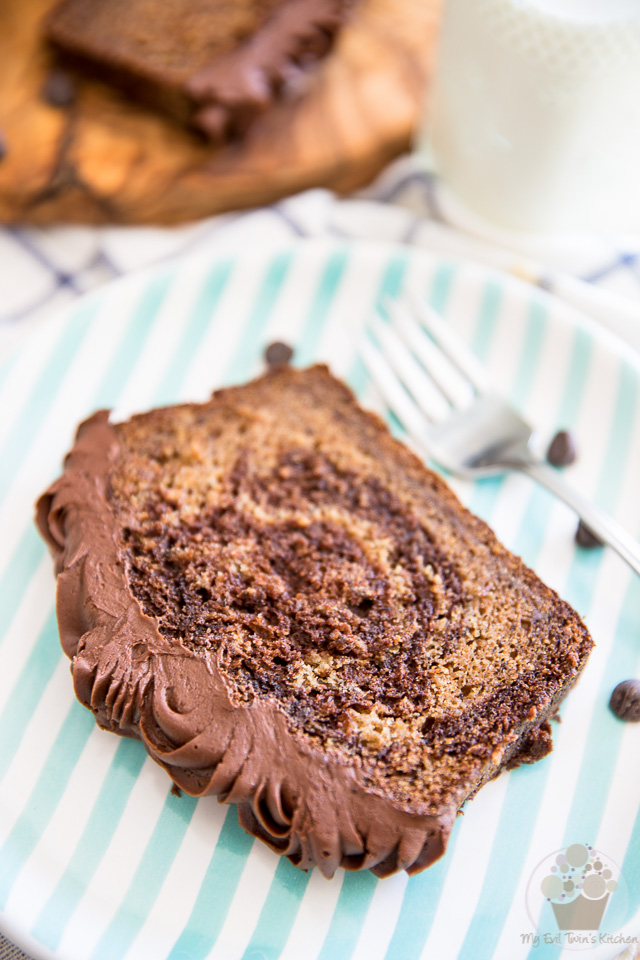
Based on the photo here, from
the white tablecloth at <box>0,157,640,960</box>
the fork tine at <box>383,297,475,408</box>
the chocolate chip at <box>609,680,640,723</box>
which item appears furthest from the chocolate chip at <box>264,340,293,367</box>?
the chocolate chip at <box>609,680,640,723</box>

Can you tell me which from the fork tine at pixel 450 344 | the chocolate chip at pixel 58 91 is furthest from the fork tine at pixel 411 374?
the chocolate chip at pixel 58 91

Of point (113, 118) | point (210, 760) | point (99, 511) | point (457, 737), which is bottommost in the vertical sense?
point (457, 737)

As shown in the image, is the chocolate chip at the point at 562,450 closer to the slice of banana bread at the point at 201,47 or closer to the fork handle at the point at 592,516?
the fork handle at the point at 592,516

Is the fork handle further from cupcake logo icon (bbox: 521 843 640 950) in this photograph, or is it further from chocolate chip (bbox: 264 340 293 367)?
chocolate chip (bbox: 264 340 293 367)

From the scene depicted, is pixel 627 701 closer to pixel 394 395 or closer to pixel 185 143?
pixel 394 395

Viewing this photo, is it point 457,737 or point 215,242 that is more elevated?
point 215,242

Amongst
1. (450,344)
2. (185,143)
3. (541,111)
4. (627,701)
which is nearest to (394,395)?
(450,344)

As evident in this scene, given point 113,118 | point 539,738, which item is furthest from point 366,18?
point 539,738

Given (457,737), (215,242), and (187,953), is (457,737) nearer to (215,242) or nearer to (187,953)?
(187,953)
